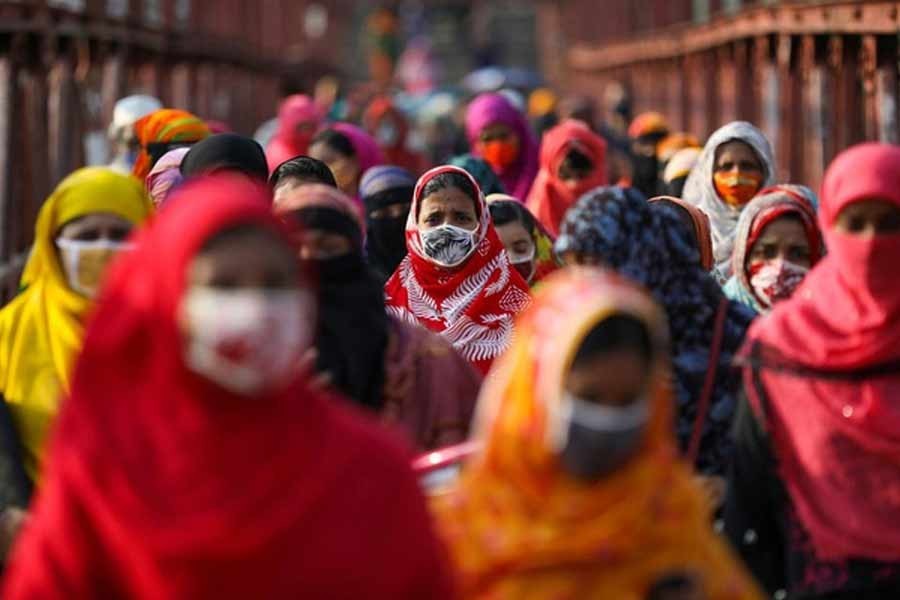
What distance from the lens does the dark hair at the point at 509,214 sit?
8875 mm

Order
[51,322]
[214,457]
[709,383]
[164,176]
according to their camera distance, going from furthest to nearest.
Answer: [164,176] < [709,383] < [51,322] < [214,457]

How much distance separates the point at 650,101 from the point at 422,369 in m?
29.9

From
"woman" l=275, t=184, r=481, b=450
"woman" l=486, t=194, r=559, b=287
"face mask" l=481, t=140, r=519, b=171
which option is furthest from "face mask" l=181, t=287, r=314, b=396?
"face mask" l=481, t=140, r=519, b=171

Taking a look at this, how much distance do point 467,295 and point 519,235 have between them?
1377mm

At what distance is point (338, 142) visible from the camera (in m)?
10.8

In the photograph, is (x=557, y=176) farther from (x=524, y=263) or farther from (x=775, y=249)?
(x=775, y=249)

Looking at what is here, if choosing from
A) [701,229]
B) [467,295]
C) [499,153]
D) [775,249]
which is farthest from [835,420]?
[499,153]

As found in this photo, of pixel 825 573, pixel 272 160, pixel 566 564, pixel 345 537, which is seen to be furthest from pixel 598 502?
pixel 272 160

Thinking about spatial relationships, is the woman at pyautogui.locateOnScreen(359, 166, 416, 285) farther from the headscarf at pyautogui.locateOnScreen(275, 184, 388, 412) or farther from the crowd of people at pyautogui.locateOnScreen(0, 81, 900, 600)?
the headscarf at pyautogui.locateOnScreen(275, 184, 388, 412)

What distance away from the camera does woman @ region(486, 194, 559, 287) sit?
8812 millimetres

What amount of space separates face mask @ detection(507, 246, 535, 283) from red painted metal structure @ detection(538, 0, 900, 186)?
11.3 feet

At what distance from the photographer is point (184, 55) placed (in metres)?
26.2

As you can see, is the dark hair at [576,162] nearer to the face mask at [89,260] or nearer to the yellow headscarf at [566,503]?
the face mask at [89,260]

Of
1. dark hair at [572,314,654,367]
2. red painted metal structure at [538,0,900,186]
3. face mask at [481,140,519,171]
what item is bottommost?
dark hair at [572,314,654,367]
